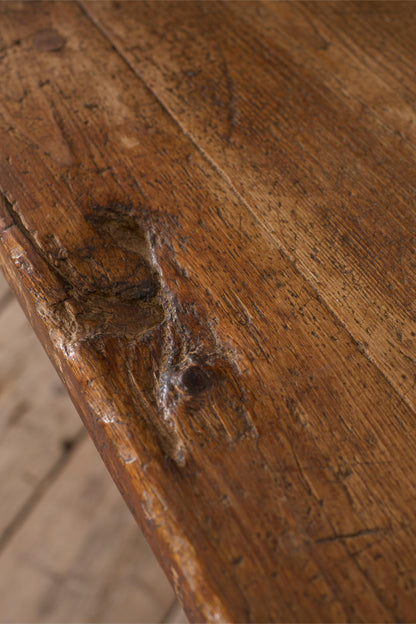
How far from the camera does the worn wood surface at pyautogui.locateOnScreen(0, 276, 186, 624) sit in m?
1.27

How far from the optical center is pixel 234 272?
0.55m

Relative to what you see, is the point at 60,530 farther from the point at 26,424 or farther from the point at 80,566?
the point at 26,424

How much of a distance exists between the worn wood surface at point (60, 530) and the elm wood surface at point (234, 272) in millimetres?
945

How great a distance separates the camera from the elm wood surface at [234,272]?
1.34 ft

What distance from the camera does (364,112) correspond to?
70 cm

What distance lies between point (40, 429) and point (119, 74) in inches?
41.1

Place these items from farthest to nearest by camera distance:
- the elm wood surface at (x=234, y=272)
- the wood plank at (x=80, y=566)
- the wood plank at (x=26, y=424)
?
the wood plank at (x=26, y=424) < the wood plank at (x=80, y=566) < the elm wood surface at (x=234, y=272)

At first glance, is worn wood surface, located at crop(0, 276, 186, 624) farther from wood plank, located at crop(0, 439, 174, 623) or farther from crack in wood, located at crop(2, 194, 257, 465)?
crack in wood, located at crop(2, 194, 257, 465)

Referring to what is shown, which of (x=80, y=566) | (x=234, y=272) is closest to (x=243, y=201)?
(x=234, y=272)

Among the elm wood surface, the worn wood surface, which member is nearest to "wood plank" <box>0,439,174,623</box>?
the worn wood surface

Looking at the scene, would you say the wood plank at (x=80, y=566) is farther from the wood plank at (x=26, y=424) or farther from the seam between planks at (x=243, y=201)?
the seam between planks at (x=243, y=201)

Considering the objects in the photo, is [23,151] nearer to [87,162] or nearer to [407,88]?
[87,162]

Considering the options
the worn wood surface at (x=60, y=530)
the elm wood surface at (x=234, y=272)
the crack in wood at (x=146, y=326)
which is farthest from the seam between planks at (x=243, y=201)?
the worn wood surface at (x=60, y=530)

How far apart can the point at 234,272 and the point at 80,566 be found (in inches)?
40.7
